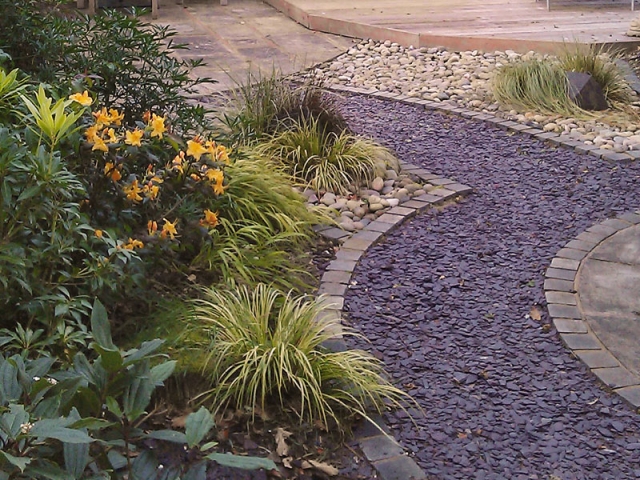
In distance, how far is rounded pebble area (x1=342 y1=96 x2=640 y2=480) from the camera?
2.63 metres

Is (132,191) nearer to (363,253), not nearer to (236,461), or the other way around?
(363,253)

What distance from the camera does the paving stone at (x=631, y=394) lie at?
2.85 metres

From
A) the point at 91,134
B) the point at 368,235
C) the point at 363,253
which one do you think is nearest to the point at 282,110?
the point at 368,235

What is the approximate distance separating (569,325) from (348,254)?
3.51ft

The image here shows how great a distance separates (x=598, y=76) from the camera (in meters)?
6.31

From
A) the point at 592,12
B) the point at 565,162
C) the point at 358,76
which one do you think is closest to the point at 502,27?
the point at 592,12

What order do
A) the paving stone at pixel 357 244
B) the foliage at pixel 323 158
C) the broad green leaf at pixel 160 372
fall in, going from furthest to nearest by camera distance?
the foliage at pixel 323 158 → the paving stone at pixel 357 244 → the broad green leaf at pixel 160 372

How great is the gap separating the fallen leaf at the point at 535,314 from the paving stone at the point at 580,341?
17 centimetres

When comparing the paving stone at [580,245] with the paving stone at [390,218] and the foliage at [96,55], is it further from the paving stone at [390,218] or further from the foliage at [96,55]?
the foliage at [96,55]

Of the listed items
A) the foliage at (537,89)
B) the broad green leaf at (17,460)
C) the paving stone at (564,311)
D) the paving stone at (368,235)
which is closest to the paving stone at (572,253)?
the paving stone at (564,311)

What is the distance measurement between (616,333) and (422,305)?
76 centimetres

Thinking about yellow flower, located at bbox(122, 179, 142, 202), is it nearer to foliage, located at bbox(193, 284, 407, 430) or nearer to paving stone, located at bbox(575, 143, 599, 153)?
foliage, located at bbox(193, 284, 407, 430)

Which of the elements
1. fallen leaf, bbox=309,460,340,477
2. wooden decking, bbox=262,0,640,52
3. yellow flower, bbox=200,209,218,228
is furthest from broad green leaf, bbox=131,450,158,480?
wooden decking, bbox=262,0,640,52

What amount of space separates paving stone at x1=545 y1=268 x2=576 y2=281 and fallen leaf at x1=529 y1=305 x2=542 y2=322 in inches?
11.9
